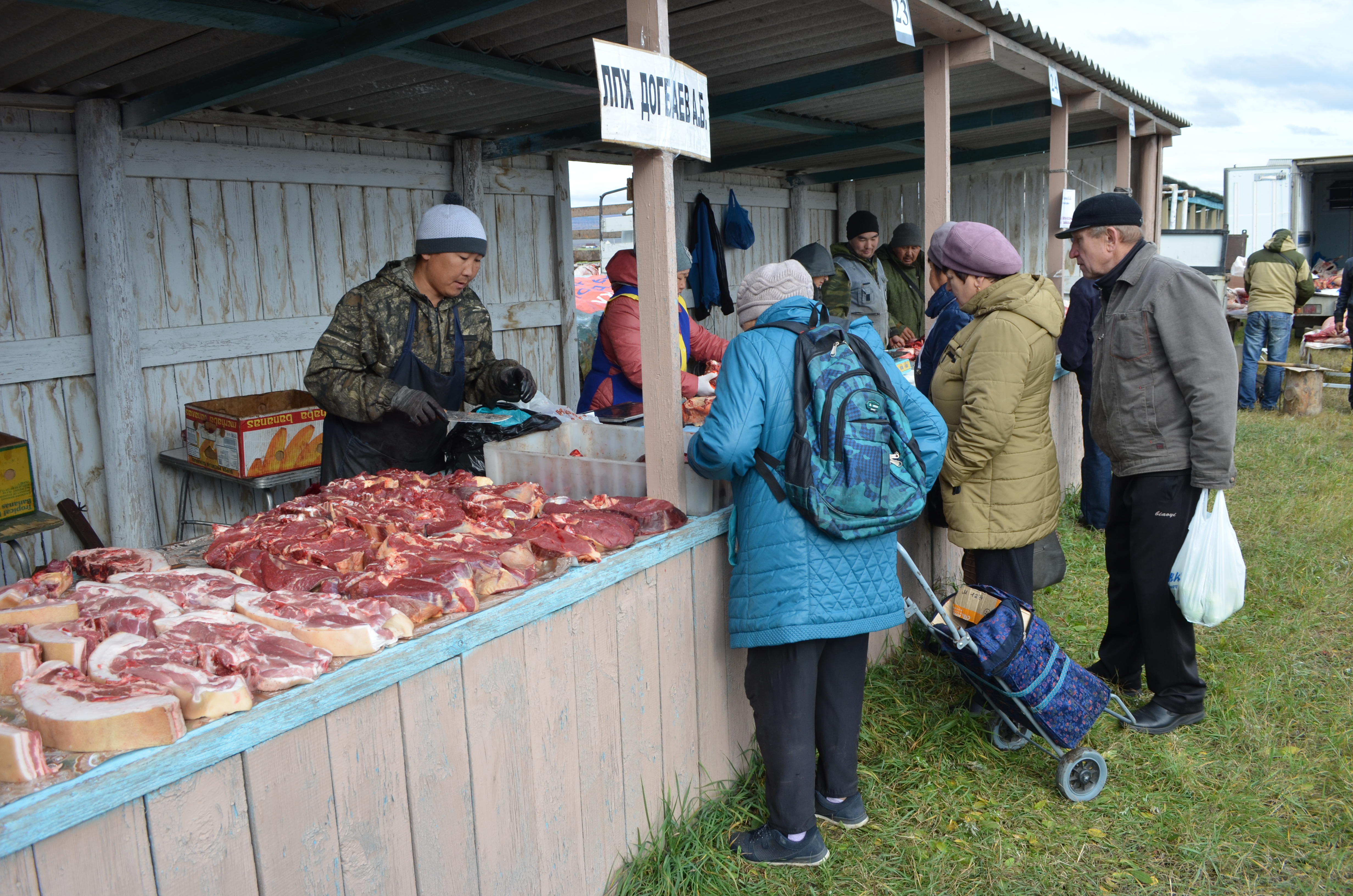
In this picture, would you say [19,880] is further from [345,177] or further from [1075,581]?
[345,177]

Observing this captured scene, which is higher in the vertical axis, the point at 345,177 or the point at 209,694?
the point at 345,177

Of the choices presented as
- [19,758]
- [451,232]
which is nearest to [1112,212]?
[451,232]

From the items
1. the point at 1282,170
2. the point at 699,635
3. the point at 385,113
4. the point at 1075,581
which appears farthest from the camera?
the point at 1282,170

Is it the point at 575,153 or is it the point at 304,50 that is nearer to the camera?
the point at 304,50

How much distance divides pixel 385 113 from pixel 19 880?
21.0 ft

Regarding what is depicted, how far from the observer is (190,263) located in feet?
20.9

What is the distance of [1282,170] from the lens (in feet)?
68.8

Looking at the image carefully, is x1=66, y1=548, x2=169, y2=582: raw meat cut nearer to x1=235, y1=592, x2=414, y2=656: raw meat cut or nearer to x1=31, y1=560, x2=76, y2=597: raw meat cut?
x1=31, y1=560, x2=76, y2=597: raw meat cut

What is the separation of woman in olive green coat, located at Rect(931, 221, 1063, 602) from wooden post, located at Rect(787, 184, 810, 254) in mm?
8822

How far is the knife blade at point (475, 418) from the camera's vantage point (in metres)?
4.03

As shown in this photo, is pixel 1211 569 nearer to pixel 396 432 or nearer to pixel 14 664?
pixel 396 432

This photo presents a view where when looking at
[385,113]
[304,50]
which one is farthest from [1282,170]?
[304,50]

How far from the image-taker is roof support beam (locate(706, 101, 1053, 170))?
8547 mm

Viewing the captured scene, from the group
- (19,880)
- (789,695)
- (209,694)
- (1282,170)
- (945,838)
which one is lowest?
(945,838)
